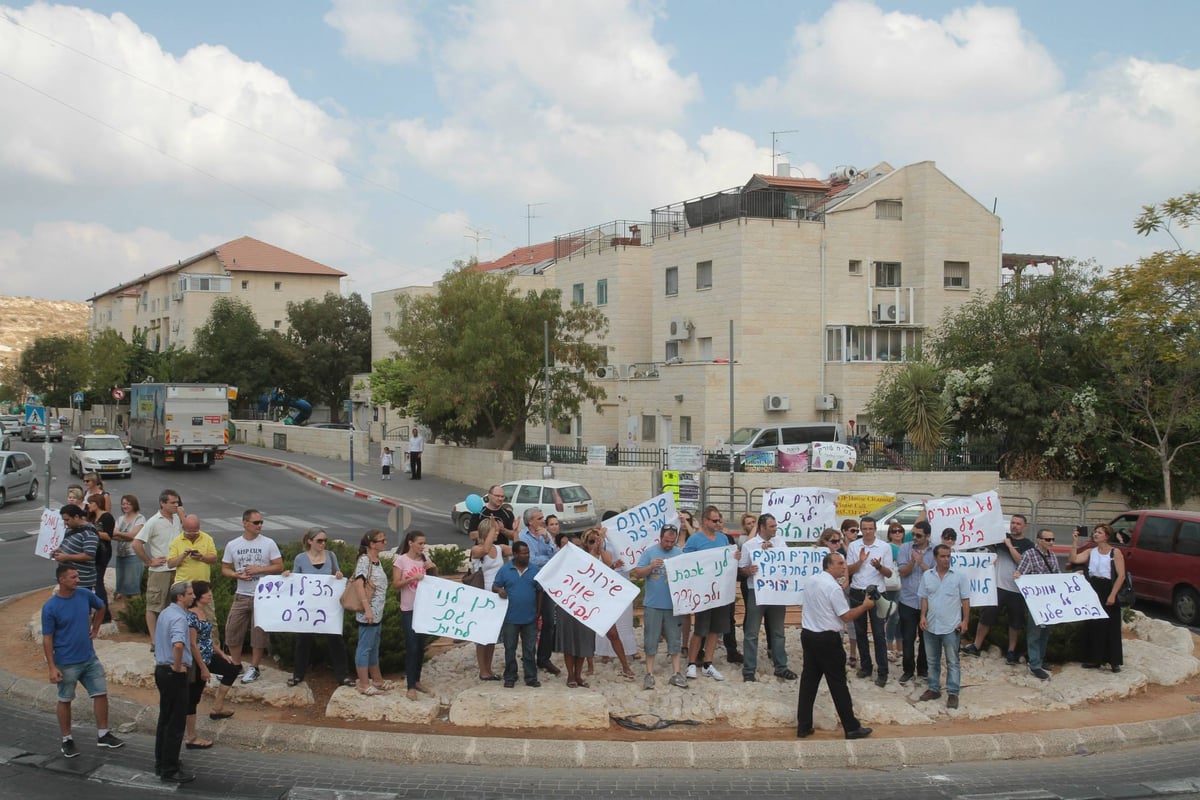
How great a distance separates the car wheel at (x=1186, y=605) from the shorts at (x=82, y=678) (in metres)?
15.8

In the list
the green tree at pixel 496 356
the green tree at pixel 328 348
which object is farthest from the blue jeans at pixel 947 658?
the green tree at pixel 328 348

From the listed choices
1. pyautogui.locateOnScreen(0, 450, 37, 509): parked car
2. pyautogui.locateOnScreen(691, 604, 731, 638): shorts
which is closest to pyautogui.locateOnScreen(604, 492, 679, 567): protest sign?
pyautogui.locateOnScreen(691, 604, 731, 638): shorts

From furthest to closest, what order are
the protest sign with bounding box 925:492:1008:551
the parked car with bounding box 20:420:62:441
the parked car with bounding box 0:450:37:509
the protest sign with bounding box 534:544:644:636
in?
1. the parked car with bounding box 20:420:62:441
2. the parked car with bounding box 0:450:37:509
3. the protest sign with bounding box 925:492:1008:551
4. the protest sign with bounding box 534:544:644:636

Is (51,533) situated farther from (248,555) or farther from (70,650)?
(70,650)

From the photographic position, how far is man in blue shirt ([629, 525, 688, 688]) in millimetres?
11438

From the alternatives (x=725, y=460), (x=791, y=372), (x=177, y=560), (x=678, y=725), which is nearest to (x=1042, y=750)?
(x=678, y=725)

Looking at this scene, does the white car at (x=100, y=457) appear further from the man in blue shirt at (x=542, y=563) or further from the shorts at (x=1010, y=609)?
the shorts at (x=1010, y=609)

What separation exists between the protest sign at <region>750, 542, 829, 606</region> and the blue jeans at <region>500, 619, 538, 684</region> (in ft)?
8.18

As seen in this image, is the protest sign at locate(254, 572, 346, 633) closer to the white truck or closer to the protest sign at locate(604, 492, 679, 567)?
the protest sign at locate(604, 492, 679, 567)

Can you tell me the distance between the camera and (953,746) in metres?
10.1

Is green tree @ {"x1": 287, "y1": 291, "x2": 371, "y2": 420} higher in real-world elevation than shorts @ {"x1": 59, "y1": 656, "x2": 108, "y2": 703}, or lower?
higher

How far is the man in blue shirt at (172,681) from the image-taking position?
350 inches

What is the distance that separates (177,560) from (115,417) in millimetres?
70984

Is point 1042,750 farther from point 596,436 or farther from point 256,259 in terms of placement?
point 256,259
